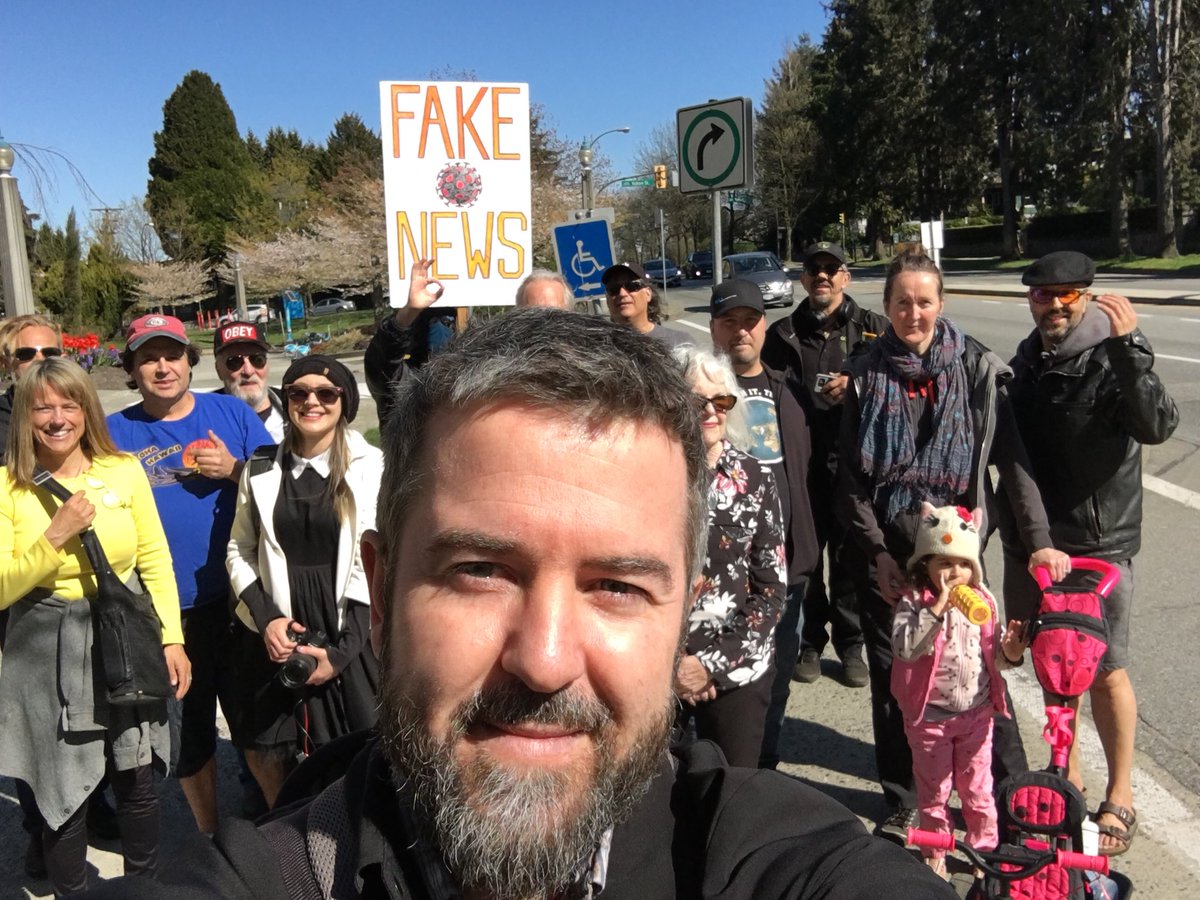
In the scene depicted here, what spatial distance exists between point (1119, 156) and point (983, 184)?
596 inches

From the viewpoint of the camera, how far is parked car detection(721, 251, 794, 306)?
26.5 m

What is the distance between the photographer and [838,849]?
1.30m

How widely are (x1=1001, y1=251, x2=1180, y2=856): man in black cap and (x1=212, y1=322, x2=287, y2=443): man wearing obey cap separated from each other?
346 centimetres

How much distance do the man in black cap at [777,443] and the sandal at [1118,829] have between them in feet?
3.86

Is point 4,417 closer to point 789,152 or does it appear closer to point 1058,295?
point 1058,295

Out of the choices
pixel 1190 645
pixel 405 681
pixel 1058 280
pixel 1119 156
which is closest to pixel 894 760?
pixel 1058 280

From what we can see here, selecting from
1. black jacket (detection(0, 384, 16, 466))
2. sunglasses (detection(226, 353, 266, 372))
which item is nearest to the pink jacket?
sunglasses (detection(226, 353, 266, 372))

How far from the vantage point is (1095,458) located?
3.39 meters

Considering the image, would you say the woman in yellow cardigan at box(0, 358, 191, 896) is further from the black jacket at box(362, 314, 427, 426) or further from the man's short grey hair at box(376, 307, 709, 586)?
the man's short grey hair at box(376, 307, 709, 586)

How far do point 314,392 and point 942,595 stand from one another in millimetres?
2241

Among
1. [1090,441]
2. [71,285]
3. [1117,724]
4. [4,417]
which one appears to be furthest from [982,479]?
[71,285]

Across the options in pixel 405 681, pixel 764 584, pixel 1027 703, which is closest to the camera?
pixel 405 681

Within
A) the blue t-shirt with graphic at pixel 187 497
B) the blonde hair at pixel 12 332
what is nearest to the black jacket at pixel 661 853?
the blue t-shirt with graphic at pixel 187 497

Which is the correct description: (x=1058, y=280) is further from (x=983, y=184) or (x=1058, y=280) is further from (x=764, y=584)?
(x=983, y=184)
